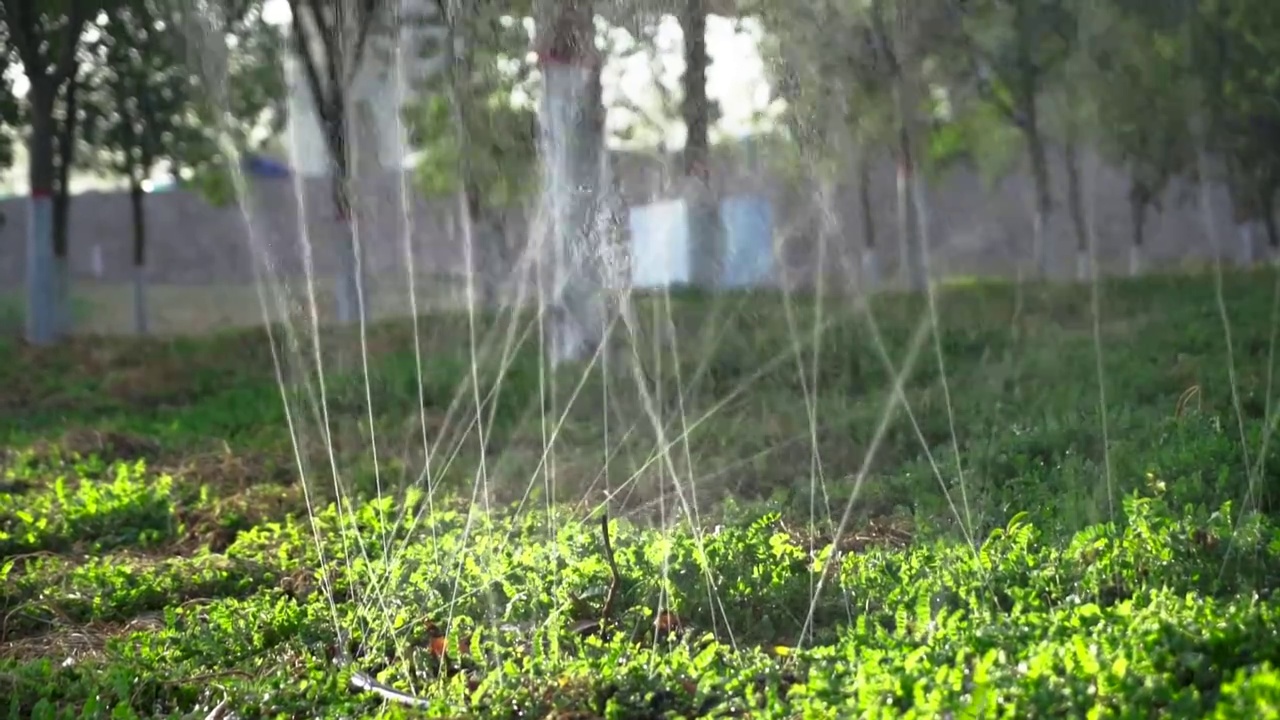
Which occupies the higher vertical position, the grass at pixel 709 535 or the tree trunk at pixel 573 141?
the tree trunk at pixel 573 141

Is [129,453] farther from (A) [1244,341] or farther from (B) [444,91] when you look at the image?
(A) [1244,341]

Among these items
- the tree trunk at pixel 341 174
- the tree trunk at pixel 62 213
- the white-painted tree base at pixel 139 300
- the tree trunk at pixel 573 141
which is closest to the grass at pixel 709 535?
the tree trunk at pixel 573 141

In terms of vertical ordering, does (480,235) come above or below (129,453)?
above

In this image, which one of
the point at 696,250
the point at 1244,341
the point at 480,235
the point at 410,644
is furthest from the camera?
the point at 1244,341

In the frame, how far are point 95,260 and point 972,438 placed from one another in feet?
47.3

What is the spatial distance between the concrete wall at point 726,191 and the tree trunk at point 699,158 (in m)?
0.09

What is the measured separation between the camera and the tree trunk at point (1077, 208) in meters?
7.52

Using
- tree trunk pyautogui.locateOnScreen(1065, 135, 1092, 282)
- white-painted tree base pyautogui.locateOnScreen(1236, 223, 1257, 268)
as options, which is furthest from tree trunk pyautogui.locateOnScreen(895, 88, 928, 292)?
white-painted tree base pyautogui.locateOnScreen(1236, 223, 1257, 268)

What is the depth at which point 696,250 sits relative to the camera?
5.26 m

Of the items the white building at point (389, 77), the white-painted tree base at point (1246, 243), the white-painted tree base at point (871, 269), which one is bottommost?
the white-painted tree base at point (871, 269)

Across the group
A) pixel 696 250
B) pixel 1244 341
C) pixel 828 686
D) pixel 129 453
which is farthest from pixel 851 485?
pixel 129 453

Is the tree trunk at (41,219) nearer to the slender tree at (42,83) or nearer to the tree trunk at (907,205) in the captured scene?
the slender tree at (42,83)

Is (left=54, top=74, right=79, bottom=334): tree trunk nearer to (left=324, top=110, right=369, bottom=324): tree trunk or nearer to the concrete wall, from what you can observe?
the concrete wall

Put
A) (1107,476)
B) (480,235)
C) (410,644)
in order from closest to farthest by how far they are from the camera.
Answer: (410,644), (1107,476), (480,235)
